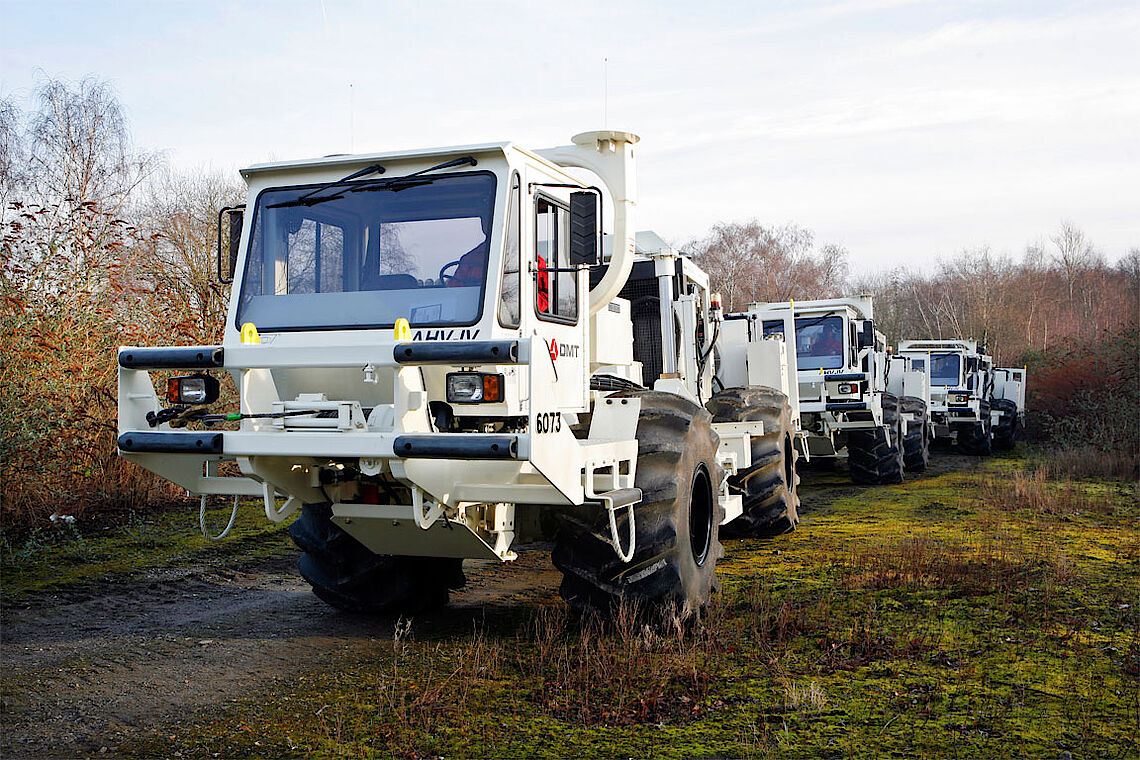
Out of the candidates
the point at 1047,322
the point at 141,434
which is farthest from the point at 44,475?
the point at 1047,322

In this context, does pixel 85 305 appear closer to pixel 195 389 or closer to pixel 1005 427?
pixel 195 389

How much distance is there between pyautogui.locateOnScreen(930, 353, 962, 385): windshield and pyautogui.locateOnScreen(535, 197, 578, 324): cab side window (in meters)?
20.6

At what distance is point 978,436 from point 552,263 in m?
21.1

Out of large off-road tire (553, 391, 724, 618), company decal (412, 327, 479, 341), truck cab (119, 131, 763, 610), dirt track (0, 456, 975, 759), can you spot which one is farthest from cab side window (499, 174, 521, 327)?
dirt track (0, 456, 975, 759)

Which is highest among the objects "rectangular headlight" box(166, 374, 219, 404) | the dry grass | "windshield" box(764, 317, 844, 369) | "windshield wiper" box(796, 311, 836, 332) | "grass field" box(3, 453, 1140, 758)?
"windshield wiper" box(796, 311, 836, 332)

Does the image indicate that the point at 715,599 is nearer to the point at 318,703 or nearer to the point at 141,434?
the point at 318,703

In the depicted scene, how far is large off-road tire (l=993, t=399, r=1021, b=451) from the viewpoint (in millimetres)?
26656

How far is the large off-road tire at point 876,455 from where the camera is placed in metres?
16.2

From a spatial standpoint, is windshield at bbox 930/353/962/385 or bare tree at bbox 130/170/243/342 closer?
bare tree at bbox 130/170/243/342

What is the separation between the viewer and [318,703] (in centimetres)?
541

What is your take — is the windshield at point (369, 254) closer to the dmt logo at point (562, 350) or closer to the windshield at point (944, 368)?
the dmt logo at point (562, 350)

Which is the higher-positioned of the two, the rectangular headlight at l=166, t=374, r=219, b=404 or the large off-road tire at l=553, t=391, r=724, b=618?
the rectangular headlight at l=166, t=374, r=219, b=404

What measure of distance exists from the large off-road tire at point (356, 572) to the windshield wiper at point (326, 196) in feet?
6.48

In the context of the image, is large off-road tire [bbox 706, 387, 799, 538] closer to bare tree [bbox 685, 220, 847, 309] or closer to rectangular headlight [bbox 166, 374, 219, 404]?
rectangular headlight [bbox 166, 374, 219, 404]
